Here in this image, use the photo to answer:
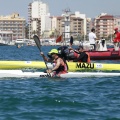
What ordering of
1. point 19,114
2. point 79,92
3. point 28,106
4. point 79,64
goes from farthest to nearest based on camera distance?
point 79,64
point 79,92
point 28,106
point 19,114

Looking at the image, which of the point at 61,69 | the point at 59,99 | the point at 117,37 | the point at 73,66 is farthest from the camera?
the point at 117,37

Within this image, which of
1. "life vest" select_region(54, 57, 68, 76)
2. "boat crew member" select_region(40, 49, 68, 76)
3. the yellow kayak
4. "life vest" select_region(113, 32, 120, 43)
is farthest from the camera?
"life vest" select_region(113, 32, 120, 43)

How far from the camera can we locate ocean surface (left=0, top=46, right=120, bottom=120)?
12.3 meters

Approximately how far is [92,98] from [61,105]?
140 cm

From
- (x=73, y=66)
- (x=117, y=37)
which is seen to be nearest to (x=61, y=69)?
(x=73, y=66)

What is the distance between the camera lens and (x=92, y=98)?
14719mm

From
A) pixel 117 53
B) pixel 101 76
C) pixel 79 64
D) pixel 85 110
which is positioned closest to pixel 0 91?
pixel 85 110

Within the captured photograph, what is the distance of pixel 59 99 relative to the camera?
14398 mm

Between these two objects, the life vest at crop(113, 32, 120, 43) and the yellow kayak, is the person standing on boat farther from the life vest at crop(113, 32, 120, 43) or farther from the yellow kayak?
the yellow kayak

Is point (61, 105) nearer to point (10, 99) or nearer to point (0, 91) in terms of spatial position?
point (10, 99)

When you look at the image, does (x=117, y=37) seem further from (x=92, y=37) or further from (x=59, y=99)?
(x=59, y=99)

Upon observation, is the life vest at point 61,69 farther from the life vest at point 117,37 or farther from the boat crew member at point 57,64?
the life vest at point 117,37

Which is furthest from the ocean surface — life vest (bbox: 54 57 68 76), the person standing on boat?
the person standing on boat

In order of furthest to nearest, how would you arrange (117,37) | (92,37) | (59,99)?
(117,37) → (92,37) → (59,99)
